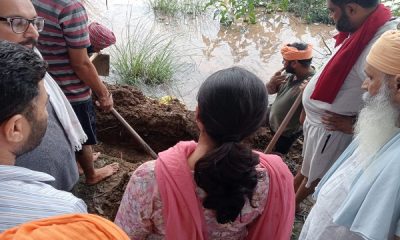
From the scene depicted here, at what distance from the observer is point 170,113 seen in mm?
3990

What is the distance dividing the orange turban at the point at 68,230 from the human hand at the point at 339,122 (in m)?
1.95

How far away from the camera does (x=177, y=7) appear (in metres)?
7.70

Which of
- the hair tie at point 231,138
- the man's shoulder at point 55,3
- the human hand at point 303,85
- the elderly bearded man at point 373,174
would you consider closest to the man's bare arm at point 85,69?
the man's shoulder at point 55,3

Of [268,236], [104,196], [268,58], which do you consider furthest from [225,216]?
[268,58]

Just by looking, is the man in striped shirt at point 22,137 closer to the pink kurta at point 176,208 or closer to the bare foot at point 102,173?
the pink kurta at point 176,208

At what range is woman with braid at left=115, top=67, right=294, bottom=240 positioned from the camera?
4.24 ft

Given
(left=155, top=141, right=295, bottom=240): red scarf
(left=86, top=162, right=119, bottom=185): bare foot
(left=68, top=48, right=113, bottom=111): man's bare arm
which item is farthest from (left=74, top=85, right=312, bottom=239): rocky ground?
(left=155, top=141, right=295, bottom=240): red scarf

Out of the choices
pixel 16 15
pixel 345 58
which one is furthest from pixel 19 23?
pixel 345 58

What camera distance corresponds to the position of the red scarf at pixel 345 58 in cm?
227

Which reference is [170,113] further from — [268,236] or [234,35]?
[234,35]

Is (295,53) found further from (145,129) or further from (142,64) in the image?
(142,64)

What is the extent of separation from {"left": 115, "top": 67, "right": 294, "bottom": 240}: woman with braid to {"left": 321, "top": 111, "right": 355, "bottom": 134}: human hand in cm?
111

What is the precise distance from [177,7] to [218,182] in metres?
6.90

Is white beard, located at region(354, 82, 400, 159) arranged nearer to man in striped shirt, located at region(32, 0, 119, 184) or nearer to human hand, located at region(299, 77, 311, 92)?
human hand, located at region(299, 77, 311, 92)
